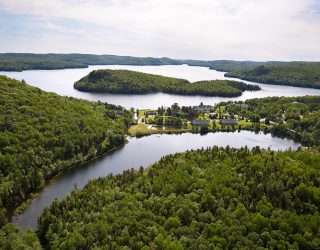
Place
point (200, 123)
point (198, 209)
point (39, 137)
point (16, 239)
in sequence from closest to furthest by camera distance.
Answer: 1. point (16, 239)
2. point (198, 209)
3. point (39, 137)
4. point (200, 123)

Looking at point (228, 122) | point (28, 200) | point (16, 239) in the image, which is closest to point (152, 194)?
point (16, 239)

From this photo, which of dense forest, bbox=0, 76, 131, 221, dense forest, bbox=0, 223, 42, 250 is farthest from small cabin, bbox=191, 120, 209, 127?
dense forest, bbox=0, 223, 42, 250

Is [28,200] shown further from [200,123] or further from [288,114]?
[288,114]

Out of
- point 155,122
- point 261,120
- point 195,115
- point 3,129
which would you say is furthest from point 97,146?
point 261,120

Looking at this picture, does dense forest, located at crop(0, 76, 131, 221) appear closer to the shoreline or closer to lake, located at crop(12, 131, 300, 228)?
the shoreline

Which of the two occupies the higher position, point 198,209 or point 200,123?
point 198,209

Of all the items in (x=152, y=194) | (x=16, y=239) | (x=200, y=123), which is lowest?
(x=16, y=239)
